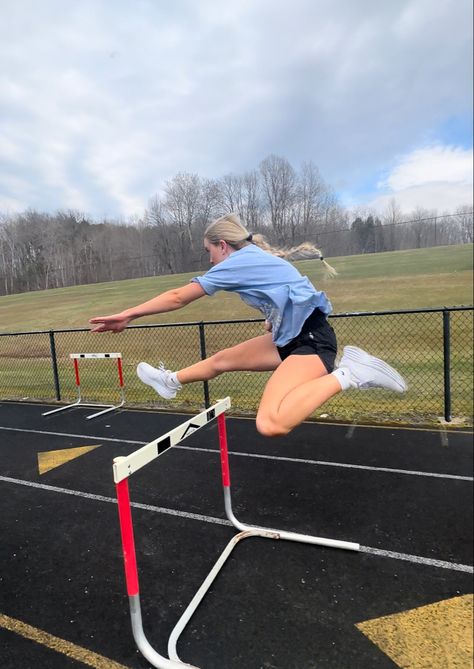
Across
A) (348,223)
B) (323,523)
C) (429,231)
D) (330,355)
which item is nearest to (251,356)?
(330,355)

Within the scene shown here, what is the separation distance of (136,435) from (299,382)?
4.02 m

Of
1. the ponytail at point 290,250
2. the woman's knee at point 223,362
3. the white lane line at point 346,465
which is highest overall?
the ponytail at point 290,250

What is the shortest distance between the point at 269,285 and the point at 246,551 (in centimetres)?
190

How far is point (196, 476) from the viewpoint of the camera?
4.41 meters

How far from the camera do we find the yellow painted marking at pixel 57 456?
4.96 metres

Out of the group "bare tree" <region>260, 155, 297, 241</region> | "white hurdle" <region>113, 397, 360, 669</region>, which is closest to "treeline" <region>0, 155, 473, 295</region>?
"bare tree" <region>260, 155, 297, 241</region>

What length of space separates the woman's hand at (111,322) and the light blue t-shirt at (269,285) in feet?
1.54

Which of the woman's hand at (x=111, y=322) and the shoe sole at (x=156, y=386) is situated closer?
the woman's hand at (x=111, y=322)

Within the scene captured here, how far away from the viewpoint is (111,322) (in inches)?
98.7

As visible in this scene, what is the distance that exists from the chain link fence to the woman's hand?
342 centimetres

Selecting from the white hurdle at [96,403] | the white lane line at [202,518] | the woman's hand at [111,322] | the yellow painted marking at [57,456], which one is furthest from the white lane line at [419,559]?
the white hurdle at [96,403]

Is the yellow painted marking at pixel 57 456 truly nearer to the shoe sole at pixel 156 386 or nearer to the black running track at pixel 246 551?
the black running track at pixel 246 551

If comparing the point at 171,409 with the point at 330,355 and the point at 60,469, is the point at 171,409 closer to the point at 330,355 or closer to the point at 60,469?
the point at 60,469

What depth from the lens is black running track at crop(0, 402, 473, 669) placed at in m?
2.28
